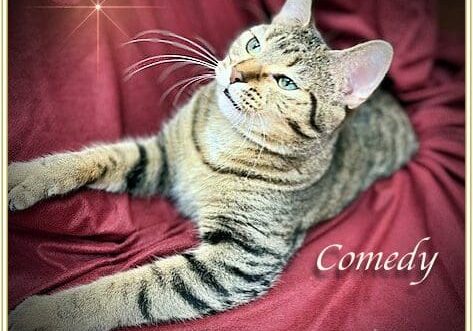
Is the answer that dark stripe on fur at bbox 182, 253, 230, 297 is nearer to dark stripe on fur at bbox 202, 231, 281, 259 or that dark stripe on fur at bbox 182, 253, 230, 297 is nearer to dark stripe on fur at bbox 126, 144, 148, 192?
dark stripe on fur at bbox 202, 231, 281, 259

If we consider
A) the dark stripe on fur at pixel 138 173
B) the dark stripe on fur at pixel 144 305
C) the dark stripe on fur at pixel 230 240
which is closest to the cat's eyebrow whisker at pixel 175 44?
the dark stripe on fur at pixel 138 173

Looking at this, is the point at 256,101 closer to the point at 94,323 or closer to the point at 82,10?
the point at 82,10

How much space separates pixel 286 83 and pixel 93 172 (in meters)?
0.41

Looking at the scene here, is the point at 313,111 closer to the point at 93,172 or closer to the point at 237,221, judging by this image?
the point at 237,221

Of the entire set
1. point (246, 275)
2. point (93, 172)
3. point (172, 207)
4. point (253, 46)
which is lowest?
point (246, 275)

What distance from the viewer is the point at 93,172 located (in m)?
1.18

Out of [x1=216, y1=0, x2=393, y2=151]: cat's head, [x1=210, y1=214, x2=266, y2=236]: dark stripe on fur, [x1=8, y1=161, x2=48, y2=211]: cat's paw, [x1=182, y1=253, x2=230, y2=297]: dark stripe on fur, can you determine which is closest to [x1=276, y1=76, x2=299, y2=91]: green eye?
[x1=216, y1=0, x2=393, y2=151]: cat's head

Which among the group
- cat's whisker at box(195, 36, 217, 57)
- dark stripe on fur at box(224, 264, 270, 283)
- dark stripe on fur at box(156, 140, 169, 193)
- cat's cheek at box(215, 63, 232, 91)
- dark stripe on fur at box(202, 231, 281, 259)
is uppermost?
cat's whisker at box(195, 36, 217, 57)

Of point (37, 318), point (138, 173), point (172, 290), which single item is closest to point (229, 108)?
point (138, 173)

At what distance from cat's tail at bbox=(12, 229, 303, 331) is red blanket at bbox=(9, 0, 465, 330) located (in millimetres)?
27

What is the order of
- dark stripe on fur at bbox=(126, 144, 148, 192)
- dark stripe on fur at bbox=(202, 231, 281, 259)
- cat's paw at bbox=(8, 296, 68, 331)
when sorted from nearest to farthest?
cat's paw at bbox=(8, 296, 68, 331) < dark stripe on fur at bbox=(202, 231, 281, 259) < dark stripe on fur at bbox=(126, 144, 148, 192)

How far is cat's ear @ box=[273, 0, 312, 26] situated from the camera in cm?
118

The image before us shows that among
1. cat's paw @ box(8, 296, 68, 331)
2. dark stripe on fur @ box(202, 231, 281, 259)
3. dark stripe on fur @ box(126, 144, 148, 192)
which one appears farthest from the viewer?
dark stripe on fur @ box(126, 144, 148, 192)

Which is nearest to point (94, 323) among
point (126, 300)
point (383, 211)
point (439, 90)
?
point (126, 300)
